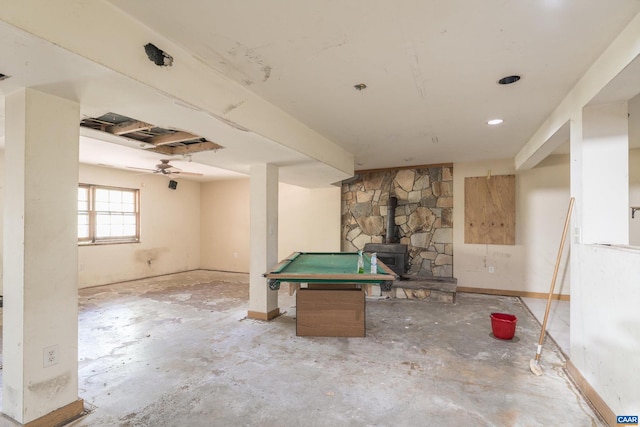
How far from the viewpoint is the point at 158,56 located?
1.79m

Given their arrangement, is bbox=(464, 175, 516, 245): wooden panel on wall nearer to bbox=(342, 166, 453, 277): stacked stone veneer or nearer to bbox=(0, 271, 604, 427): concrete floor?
bbox=(342, 166, 453, 277): stacked stone veneer

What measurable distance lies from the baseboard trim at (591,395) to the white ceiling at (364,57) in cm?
206

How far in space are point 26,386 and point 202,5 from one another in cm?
235

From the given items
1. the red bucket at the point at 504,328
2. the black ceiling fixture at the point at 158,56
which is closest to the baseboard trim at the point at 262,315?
the red bucket at the point at 504,328

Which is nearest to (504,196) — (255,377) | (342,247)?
(342,247)

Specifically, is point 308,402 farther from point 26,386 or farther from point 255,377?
point 26,386

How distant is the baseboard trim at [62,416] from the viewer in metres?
1.81

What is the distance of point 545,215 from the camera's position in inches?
198

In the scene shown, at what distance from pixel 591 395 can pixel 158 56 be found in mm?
3585

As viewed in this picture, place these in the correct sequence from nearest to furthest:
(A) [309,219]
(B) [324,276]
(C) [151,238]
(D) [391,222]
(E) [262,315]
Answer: (B) [324,276] → (E) [262,315] → (D) [391,222] → (A) [309,219] → (C) [151,238]

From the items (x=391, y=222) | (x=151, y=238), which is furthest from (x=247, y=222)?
(x=391, y=222)

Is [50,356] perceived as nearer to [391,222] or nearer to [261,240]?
[261,240]

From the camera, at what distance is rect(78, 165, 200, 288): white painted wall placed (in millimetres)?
5898

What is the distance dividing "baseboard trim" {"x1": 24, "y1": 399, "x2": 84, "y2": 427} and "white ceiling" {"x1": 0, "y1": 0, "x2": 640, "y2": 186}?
77.4 inches
